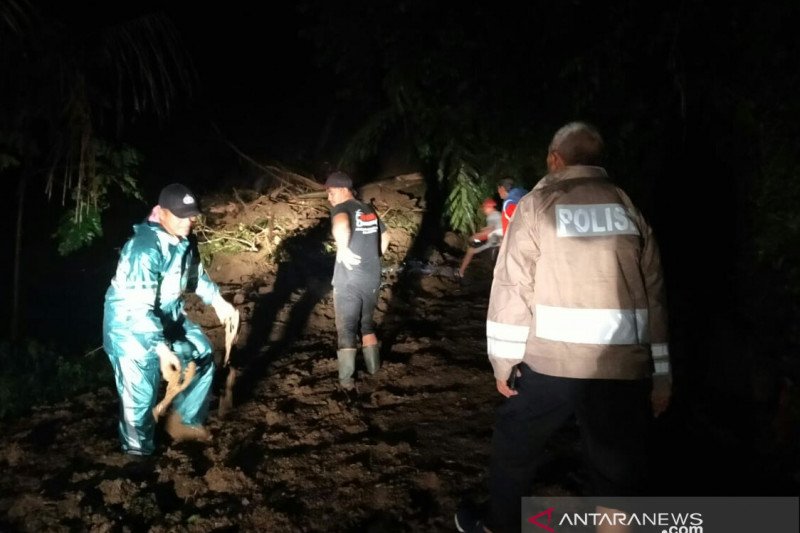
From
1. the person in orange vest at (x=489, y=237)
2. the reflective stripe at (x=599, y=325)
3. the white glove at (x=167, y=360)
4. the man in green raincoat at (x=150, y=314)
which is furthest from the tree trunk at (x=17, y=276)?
the reflective stripe at (x=599, y=325)

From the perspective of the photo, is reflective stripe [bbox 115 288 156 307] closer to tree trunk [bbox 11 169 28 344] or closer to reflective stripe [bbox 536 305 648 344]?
reflective stripe [bbox 536 305 648 344]

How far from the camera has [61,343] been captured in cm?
630

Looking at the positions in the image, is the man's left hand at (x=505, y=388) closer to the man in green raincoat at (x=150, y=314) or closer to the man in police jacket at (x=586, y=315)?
the man in police jacket at (x=586, y=315)

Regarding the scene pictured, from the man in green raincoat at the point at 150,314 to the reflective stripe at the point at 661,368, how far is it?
2742mm

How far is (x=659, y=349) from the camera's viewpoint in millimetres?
2447

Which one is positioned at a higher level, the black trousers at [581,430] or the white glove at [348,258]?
the white glove at [348,258]

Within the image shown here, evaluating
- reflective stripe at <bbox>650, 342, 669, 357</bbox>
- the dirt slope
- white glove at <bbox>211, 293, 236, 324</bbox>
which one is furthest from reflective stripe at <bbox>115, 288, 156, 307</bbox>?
reflective stripe at <bbox>650, 342, 669, 357</bbox>

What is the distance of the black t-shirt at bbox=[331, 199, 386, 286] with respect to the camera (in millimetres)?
4363

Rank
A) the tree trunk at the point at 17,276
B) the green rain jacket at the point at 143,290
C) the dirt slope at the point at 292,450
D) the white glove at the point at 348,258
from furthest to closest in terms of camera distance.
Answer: the tree trunk at the point at 17,276
the white glove at the point at 348,258
the green rain jacket at the point at 143,290
the dirt slope at the point at 292,450

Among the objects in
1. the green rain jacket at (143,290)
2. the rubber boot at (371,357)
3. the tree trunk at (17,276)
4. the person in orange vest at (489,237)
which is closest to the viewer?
the green rain jacket at (143,290)

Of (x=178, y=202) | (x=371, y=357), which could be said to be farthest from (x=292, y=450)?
(x=178, y=202)

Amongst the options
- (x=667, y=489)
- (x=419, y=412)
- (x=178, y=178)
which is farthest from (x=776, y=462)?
(x=178, y=178)

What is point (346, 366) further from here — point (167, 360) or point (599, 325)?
point (599, 325)

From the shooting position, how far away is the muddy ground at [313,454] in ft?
10.6
